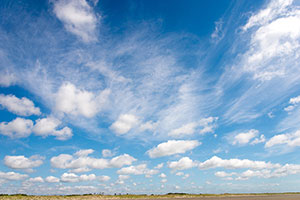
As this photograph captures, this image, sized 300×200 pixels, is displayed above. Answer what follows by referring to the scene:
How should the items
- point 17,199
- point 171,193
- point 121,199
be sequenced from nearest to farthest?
point 17,199 → point 121,199 → point 171,193

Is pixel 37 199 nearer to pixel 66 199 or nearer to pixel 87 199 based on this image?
pixel 66 199

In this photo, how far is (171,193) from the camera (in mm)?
165750

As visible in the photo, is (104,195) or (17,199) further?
(104,195)

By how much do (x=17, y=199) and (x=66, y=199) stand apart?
1914 centimetres

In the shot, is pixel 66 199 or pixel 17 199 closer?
pixel 17 199

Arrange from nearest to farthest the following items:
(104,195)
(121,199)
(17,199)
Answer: (17,199) → (121,199) → (104,195)

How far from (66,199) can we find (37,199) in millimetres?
11772

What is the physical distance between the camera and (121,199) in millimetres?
107312

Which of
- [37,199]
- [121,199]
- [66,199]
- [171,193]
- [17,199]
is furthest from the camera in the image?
[171,193]

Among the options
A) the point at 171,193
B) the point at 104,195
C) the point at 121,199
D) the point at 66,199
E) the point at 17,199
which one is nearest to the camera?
the point at 17,199

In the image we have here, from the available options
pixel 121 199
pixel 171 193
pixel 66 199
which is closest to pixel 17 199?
pixel 66 199

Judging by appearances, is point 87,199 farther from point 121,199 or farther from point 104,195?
point 104,195

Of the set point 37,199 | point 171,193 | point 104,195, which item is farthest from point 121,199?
point 171,193

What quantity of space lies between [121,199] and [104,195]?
17434mm
